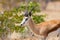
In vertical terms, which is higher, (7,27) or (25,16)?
(25,16)

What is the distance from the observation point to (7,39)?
722 centimetres

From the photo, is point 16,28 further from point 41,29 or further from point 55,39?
point 55,39

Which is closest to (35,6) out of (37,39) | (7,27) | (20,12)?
(20,12)

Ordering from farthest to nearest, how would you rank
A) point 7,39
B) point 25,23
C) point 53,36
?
1. point 53,36
2. point 7,39
3. point 25,23

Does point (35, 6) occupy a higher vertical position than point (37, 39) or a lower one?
higher

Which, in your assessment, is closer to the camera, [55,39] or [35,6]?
[35,6]

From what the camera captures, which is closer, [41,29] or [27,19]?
[27,19]

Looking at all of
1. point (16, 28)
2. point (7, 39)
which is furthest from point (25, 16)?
point (7, 39)

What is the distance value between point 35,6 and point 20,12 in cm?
46

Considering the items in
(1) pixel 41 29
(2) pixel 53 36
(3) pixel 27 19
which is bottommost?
(2) pixel 53 36

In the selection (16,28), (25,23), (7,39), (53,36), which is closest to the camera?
(25,23)

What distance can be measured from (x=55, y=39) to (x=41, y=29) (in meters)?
1.21

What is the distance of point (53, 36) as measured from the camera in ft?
25.4

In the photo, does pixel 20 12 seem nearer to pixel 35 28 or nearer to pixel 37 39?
pixel 35 28
